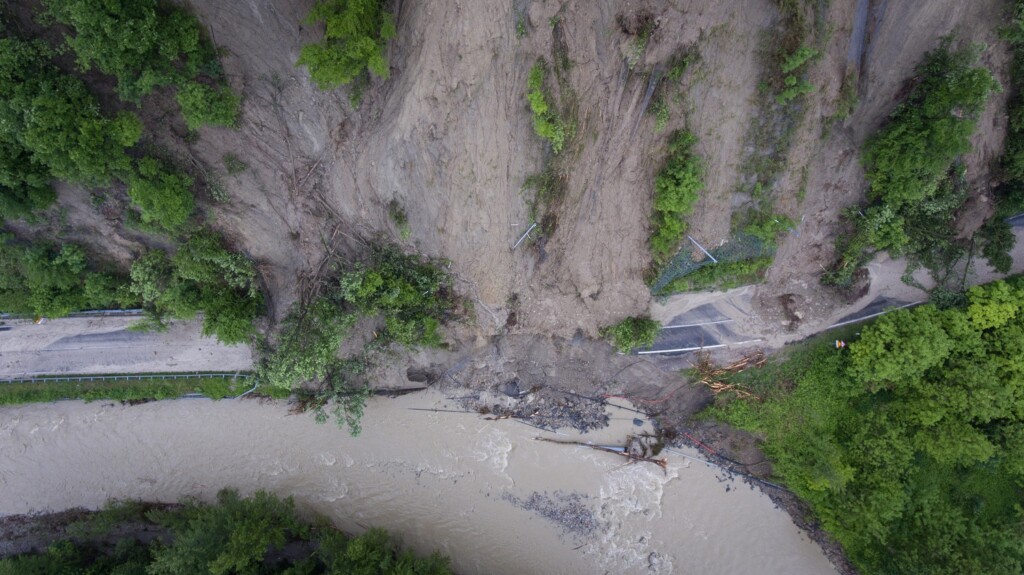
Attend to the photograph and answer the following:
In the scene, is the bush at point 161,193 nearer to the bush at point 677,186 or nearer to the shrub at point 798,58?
the bush at point 677,186

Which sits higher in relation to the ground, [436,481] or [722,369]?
[722,369]

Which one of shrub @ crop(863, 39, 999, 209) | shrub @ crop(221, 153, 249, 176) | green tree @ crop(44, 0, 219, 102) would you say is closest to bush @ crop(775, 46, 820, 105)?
shrub @ crop(863, 39, 999, 209)

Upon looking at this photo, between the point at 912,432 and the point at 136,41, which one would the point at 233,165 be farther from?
the point at 912,432

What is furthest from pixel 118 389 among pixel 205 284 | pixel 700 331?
pixel 700 331

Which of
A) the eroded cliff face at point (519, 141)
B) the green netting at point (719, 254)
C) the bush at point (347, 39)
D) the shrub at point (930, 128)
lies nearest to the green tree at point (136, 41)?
the eroded cliff face at point (519, 141)

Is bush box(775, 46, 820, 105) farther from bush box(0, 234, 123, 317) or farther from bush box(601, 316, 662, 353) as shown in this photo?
bush box(0, 234, 123, 317)

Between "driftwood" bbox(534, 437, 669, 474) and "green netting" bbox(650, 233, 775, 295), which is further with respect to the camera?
"driftwood" bbox(534, 437, 669, 474)

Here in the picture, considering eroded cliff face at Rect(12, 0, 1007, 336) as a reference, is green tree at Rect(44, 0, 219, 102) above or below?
above
